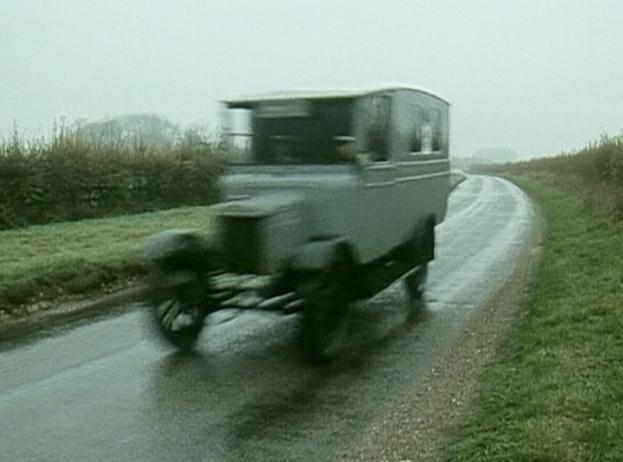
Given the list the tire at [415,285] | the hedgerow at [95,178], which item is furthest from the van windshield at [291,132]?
the hedgerow at [95,178]

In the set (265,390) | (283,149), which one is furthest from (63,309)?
(265,390)

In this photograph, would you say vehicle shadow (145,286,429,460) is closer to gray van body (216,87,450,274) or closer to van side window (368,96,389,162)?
gray van body (216,87,450,274)

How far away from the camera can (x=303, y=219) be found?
980 centimetres

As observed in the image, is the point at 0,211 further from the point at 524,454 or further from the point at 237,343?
the point at 524,454

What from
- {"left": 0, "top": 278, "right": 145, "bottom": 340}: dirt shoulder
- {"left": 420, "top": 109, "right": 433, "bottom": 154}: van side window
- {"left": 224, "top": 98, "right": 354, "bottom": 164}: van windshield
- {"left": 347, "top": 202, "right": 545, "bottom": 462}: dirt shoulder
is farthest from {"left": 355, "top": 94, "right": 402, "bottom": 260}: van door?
{"left": 0, "top": 278, "right": 145, "bottom": 340}: dirt shoulder

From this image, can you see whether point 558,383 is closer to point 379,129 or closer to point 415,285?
point 379,129

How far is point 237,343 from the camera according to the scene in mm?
10180

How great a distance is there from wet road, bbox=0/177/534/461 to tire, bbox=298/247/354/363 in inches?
7.1

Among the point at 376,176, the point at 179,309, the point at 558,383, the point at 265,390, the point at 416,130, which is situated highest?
the point at 416,130

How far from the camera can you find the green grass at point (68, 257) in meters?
13.2

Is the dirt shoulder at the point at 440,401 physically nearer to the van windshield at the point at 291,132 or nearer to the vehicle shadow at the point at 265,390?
→ the vehicle shadow at the point at 265,390

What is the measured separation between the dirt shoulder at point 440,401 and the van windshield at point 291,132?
247 cm

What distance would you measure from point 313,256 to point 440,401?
221 centimetres

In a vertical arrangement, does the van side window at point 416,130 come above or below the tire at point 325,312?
above
